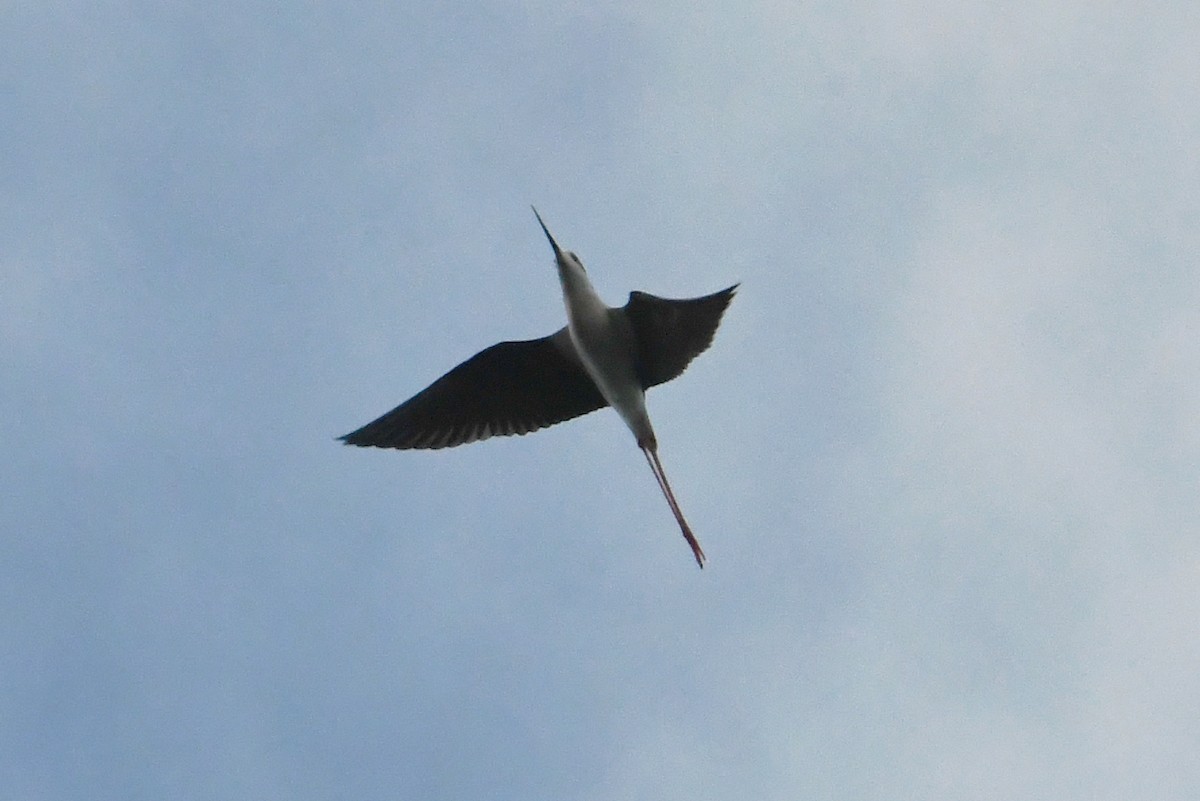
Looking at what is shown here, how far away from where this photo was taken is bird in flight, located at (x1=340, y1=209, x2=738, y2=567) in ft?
44.5

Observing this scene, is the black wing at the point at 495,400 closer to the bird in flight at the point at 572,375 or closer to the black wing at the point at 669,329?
the bird in flight at the point at 572,375

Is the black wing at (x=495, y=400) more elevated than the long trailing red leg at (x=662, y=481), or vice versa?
the black wing at (x=495, y=400)

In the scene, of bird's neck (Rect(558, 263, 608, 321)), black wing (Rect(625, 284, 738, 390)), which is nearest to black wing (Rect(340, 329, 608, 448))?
bird's neck (Rect(558, 263, 608, 321))

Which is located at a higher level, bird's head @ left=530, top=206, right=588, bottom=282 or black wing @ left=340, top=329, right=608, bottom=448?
bird's head @ left=530, top=206, right=588, bottom=282

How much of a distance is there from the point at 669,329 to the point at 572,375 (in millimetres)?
1197

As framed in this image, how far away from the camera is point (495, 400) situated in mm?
14266

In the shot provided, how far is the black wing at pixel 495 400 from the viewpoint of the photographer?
552 inches

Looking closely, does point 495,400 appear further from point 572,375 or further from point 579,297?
point 579,297

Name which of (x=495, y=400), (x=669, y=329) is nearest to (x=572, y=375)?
(x=495, y=400)

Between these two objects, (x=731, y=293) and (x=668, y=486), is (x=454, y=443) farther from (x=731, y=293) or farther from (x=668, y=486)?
(x=731, y=293)

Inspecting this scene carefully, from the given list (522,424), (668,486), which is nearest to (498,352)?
(522,424)

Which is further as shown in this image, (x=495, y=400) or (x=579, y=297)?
(x=495, y=400)

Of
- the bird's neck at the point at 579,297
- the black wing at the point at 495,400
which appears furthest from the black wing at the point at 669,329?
the black wing at the point at 495,400

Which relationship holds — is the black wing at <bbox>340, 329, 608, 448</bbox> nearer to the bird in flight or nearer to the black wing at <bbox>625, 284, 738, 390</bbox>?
the bird in flight
